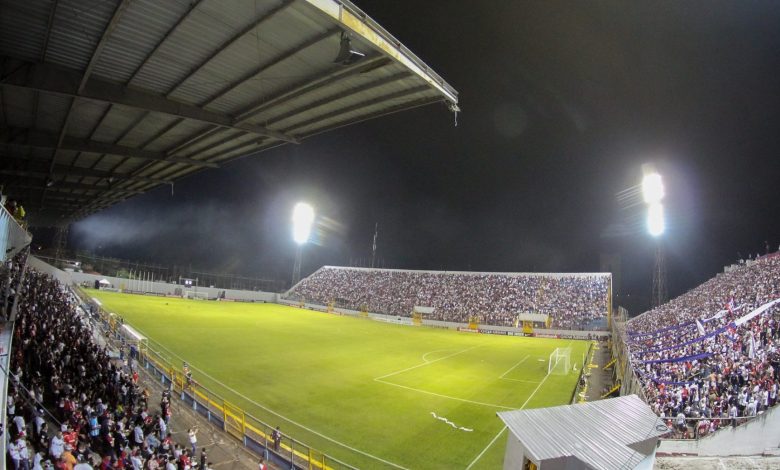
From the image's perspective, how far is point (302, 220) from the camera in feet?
241

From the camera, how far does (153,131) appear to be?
659 inches

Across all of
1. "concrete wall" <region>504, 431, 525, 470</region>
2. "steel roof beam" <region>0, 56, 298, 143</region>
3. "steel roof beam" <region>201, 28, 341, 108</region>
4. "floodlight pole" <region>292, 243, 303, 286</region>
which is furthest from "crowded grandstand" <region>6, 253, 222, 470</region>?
"floodlight pole" <region>292, 243, 303, 286</region>

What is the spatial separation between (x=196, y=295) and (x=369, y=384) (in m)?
49.8

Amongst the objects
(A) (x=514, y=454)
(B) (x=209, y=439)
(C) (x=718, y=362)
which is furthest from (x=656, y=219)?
(B) (x=209, y=439)

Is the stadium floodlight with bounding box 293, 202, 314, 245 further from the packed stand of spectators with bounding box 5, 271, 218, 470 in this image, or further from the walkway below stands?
the walkway below stands

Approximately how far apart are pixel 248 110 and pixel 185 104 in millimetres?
1974

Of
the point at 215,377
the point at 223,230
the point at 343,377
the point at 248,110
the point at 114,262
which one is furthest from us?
the point at 223,230

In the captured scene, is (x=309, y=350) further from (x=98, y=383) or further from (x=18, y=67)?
(x=18, y=67)

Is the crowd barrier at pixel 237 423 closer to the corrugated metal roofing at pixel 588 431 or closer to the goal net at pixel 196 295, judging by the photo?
the corrugated metal roofing at pixel 588 431

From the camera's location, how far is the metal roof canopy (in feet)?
28.8

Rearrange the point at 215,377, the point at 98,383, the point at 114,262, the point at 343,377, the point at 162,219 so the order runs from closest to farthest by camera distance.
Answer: the point at 98,383, the point at 215,377, the point at 343,377, the point at 114,262, the point at 162,219

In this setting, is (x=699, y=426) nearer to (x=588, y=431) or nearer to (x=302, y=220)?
(x=588, y=431)

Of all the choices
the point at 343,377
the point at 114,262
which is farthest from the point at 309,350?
the point at 114,262

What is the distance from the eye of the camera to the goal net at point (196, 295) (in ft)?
198
